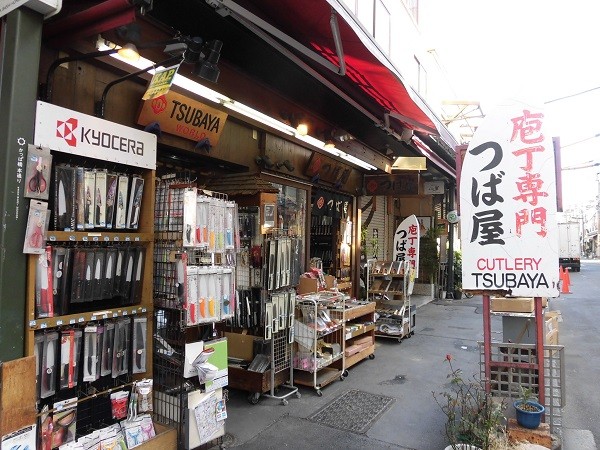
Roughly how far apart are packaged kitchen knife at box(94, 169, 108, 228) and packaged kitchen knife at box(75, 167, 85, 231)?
124 millimetres

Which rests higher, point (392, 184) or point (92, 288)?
point (392, 184)

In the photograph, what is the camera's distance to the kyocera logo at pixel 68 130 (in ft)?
10.5

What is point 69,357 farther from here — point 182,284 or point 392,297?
point 392,297

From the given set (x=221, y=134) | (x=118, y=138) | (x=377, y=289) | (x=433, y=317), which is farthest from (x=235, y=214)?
(x=433, y=317)

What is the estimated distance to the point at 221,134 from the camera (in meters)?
6.05

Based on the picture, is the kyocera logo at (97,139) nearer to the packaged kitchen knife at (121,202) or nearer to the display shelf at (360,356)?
the packaged kitchen knife at (121,202)

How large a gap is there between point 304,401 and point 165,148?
12.7 feet

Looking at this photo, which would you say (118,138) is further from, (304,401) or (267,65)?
(304,401)

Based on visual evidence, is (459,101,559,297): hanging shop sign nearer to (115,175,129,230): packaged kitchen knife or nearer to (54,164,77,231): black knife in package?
(115,175,129,230): packaged kitchen knife

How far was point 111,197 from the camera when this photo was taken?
3713 millimetres

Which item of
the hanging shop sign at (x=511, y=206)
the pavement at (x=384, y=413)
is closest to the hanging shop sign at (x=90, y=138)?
the pavement at (x=384, y=413)

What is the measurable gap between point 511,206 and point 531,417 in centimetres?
201

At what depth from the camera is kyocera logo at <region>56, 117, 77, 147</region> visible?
3.19 metres

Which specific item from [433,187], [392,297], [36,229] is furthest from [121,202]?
[433,187]
